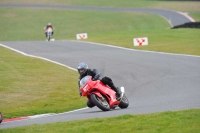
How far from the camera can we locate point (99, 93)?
14.2 m

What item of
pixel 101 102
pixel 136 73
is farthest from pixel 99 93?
pixel 136 73

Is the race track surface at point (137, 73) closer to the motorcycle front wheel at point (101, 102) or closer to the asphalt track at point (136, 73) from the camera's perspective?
the asphalt track at point (136, 73)

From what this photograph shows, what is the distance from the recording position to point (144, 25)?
55781 mm

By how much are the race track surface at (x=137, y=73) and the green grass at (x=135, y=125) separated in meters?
1.60

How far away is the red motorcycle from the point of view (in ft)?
46.1

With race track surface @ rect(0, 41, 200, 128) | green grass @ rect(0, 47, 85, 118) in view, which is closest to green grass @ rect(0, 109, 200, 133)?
race track surface @ rect(0, 41, 200, 128)

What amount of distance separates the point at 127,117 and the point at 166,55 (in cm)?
1756

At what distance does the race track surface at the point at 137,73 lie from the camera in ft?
45.6

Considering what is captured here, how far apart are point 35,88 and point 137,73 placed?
15.8ft

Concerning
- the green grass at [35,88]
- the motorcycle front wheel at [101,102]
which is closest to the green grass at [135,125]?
the motorcycle front wheel at [101,102]

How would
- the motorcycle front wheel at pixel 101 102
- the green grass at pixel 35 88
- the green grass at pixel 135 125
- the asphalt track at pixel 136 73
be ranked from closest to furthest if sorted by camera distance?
the green grass at pixel 135 125 < the asphalt track at pixel 136 73 < the motorcycle front wheel at pixel 101 102 < the green grass at pixel 35 88

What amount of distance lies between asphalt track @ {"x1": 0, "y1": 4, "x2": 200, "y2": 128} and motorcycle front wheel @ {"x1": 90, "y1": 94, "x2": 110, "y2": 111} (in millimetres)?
172

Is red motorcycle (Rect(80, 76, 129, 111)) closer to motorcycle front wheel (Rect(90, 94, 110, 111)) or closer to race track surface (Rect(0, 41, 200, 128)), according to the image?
motorcycle front wheel (Rect(90, 94, 110, 111))

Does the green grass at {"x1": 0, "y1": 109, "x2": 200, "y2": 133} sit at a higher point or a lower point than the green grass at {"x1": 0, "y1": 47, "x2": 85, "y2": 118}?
higher
